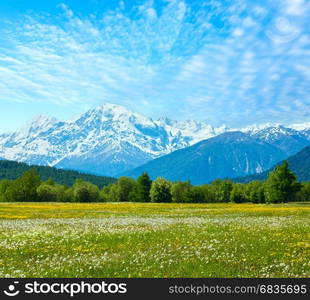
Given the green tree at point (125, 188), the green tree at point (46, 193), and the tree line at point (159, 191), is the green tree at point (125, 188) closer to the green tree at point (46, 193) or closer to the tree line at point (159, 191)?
the tree line at point (159, 191)

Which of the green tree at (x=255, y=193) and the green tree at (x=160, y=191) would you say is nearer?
the green tree at (x=160, y=191)

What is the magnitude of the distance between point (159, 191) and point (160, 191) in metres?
0.36

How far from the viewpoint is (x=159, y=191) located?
446 feet

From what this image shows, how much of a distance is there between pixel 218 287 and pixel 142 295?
205cm

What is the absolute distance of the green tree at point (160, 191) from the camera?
13550cm

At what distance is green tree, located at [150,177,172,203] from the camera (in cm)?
13550

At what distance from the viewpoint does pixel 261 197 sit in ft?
475

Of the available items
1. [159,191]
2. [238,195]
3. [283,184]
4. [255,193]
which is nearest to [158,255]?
[283,184]

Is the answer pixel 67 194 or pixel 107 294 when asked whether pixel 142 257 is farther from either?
pixel 67 194

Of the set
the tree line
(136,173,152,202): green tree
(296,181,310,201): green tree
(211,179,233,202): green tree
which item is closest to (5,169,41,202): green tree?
the tree line

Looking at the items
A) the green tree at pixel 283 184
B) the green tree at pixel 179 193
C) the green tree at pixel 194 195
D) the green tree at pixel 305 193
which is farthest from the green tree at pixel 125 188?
the green tree at pixel 305 193

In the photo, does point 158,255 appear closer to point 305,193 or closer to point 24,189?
point 24,189

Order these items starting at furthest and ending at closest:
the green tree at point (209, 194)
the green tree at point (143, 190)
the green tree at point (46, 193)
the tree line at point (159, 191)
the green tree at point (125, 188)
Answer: the green tree at point (209, 194), the green tree at point (125, 188), the green tree at point (46, 193), the green tree at point (143, 190), the tree line at point (159, 191)

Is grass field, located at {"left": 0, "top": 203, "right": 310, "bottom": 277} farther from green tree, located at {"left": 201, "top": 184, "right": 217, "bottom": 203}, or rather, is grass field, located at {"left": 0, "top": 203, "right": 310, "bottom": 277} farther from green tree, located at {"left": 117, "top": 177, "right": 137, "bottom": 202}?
green tree, located at {"left": 201, "top": 184, "right": 217, "bottom": 203}
